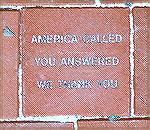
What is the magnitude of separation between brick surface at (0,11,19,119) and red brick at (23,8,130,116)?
0.09ft

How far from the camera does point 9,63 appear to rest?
1.88m

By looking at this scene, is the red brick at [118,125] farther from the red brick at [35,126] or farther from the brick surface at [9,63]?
the brick surface at [9,63]

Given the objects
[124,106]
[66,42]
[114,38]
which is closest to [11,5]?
[66,42]

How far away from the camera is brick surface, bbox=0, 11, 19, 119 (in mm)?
1871

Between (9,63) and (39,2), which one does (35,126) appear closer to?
(9,63)

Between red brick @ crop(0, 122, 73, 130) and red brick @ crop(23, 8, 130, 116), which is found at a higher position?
red brick @ crop(23, 8, 130, 116)

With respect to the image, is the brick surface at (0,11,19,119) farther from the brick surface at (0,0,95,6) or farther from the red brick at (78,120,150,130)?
the red brick at (78,120,150,130)

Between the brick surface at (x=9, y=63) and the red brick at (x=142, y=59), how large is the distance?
0.38 metres

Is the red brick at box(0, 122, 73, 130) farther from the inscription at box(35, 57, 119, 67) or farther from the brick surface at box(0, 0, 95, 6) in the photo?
the brick surface at box(0, 0, 95, 6)

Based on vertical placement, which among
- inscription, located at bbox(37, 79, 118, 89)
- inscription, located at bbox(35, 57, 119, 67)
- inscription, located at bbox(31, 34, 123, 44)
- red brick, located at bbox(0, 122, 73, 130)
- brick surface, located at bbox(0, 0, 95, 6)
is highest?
brick surface, located at bbox(0, 0, 95, 6)

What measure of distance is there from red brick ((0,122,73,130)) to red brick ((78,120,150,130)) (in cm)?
5

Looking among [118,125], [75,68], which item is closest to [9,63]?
[75,68]

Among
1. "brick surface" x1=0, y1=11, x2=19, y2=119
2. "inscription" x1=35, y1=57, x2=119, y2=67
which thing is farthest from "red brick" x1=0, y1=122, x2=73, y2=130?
"inscription" x1=35, y1=57, x2=119, y2=67

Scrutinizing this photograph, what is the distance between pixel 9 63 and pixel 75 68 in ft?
0.69
